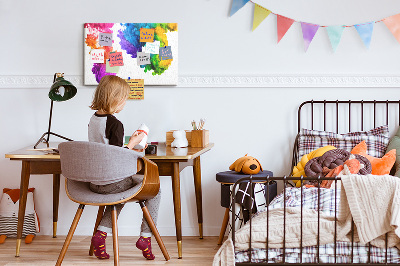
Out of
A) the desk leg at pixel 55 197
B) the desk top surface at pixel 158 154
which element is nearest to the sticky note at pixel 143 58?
the desk top surface at pixel 158 154

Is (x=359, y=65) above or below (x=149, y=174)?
above

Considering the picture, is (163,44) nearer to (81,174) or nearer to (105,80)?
(105,80)

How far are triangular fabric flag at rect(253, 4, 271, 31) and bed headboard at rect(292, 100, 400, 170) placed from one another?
65 cm

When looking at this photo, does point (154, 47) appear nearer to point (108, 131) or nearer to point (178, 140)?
point (178, 140)

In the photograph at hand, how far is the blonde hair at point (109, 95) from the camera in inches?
116

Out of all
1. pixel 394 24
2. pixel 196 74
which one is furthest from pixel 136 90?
pixel 394 24

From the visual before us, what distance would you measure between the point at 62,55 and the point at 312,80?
69.3 inches

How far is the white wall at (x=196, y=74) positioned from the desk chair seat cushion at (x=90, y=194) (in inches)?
39.8

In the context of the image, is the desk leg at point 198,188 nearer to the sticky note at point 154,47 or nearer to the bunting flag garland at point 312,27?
the sticky note at point 154,47

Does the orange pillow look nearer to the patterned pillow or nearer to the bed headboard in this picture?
the patterned pillow

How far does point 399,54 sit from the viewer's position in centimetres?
378

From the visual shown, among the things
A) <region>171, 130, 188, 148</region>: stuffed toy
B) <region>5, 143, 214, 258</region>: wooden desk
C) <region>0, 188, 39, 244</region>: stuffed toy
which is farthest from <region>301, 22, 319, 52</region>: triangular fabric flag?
<region>0, 188, 39, 244</region>: stuffed toy

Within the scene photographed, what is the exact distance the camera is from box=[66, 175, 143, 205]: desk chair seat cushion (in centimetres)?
280

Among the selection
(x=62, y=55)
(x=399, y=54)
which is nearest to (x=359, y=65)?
(x=399, y=54)
